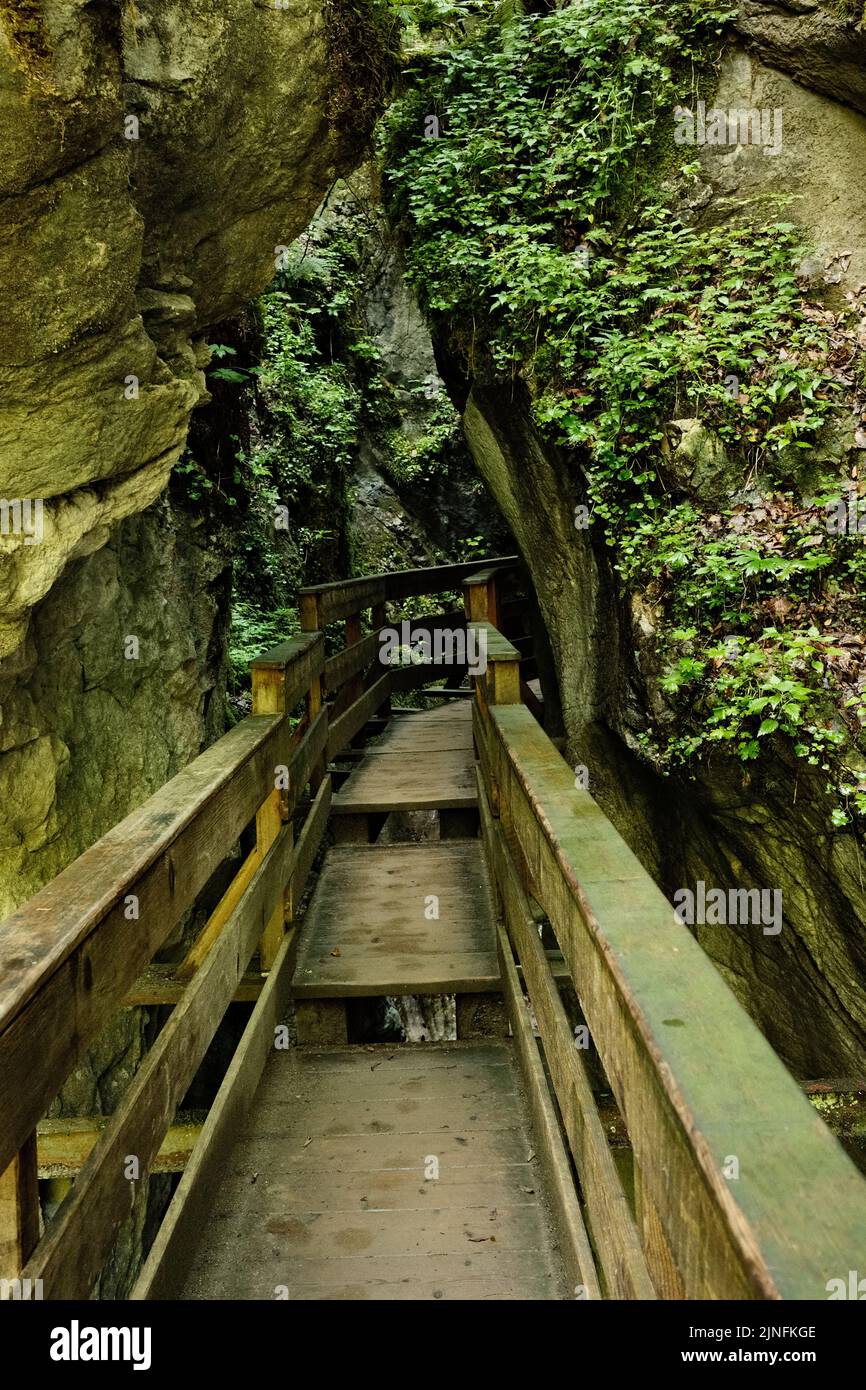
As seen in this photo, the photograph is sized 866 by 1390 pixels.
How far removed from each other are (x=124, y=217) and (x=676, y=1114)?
11.2ft

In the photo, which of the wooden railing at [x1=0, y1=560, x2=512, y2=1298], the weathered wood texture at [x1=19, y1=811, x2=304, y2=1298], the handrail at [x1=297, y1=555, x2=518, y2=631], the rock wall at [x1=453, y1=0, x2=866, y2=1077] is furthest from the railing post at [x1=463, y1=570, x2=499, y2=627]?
the weathered wood texture at [x1=19, y1=811, x2=304, y2=1298]

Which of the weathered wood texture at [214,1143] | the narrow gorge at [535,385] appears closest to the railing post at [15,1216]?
the weathered wood texture at [214,1143]

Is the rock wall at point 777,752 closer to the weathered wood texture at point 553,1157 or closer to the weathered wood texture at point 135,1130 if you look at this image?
the weathered wood texture at point 553,1157

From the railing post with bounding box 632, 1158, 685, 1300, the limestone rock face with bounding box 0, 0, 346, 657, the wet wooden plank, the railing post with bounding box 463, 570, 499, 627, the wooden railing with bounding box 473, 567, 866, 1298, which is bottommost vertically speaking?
the wet wooden plank

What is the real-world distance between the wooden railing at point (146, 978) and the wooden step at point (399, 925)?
0.26 metres

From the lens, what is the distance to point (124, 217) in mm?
3266

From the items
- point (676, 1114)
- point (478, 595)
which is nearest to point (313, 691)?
point (478, 595)

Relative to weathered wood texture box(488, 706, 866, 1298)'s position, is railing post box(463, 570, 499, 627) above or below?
above

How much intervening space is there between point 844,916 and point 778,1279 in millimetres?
4630

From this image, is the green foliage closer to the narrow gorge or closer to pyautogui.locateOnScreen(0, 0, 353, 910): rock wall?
the narrow gorge

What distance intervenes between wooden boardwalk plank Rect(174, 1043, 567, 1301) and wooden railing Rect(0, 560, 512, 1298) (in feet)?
0.44

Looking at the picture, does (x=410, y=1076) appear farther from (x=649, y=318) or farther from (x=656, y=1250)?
(x=649, y=318)

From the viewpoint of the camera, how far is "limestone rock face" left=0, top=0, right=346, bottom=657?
112 inches

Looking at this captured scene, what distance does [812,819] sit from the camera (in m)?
5.06
